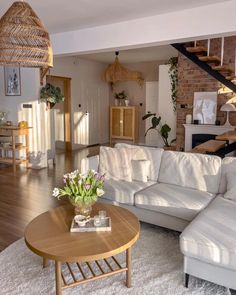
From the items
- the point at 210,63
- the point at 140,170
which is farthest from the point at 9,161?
the point at 210,63

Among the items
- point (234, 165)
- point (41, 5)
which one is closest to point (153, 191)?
point (234, 165)

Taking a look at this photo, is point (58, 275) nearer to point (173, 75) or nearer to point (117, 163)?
point (117, 163)

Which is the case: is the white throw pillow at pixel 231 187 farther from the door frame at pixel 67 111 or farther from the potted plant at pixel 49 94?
the door frame at pixel 67 111

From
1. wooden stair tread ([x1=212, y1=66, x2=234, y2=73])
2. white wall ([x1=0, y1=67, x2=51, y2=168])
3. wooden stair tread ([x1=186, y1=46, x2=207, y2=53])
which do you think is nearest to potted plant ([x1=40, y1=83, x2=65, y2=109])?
white wall ([x1=0, y1=67, x2=51, y2=168])

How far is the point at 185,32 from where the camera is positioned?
11.6 feet

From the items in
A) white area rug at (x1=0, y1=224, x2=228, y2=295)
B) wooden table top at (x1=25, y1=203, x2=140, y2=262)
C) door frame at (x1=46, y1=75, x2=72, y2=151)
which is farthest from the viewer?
door frame at (x1=46, y1=75, x2=72, y2=151)

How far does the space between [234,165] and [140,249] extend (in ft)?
4.15

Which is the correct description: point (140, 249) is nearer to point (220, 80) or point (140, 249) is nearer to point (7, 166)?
point (220, 80)

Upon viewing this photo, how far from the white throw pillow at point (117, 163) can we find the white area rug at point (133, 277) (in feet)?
3.08

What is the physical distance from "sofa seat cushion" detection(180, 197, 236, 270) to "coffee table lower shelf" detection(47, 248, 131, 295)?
451 mm

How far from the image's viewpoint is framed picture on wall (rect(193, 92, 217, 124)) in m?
5.83

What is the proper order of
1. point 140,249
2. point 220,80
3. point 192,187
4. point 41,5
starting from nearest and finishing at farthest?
point 140,249, point 192,187, point 41,5, point 220,80

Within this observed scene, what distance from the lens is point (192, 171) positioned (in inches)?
122

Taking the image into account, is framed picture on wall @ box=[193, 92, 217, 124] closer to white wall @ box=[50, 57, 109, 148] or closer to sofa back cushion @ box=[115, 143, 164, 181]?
sofa back cushion @ box=[115, 143, 164, 181]
